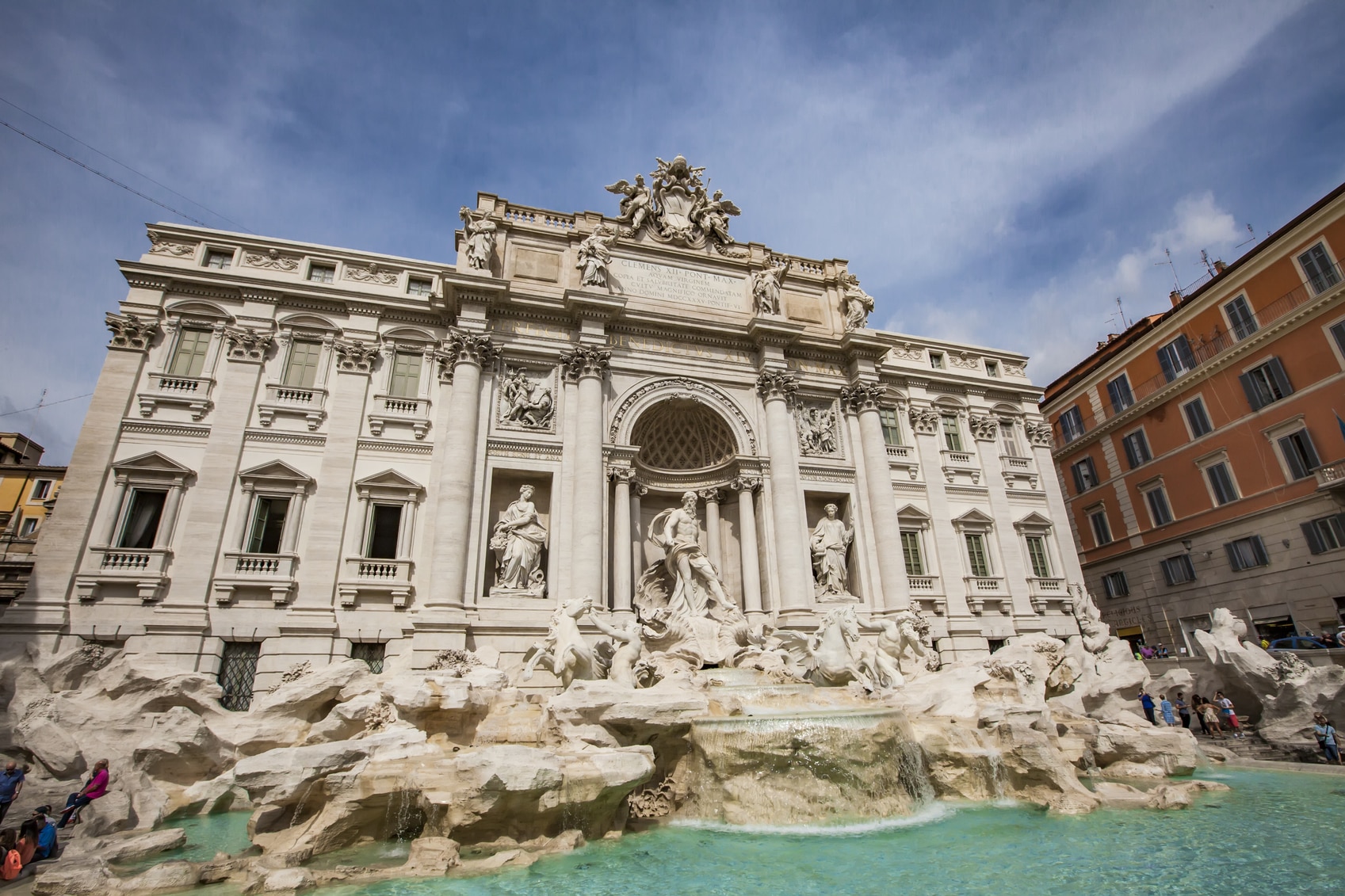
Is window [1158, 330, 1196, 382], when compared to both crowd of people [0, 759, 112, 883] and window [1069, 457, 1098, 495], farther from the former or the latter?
crowd of people [0, 759, 112, 883]

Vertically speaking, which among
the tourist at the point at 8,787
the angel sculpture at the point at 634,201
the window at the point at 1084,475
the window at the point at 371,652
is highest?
the angel sculpture at the point at 634,201

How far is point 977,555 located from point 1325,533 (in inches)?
380

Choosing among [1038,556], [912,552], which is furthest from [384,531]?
[1038,556]

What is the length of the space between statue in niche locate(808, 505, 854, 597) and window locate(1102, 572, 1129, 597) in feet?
48.8

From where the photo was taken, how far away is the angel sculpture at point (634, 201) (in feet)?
69.5

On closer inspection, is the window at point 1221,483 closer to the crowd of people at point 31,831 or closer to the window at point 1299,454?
the window at point 1299,454

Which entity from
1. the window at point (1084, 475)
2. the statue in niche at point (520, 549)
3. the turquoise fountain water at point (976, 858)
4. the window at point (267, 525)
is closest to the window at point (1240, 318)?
the window at point (1084, 475)

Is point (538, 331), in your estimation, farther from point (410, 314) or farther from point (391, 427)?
point (391, 427)

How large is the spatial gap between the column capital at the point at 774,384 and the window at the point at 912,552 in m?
6.01

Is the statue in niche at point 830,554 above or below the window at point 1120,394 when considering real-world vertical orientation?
below

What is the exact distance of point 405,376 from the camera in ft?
59.4

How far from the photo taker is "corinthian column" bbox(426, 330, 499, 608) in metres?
15.5

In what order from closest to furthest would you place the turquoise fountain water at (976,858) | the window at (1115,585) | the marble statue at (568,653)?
the turquoise fountain water at (976,858)
the marble statue at (568,653)
the window at (1115,585)

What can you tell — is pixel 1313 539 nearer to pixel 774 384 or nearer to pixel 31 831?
pixel 774 384
